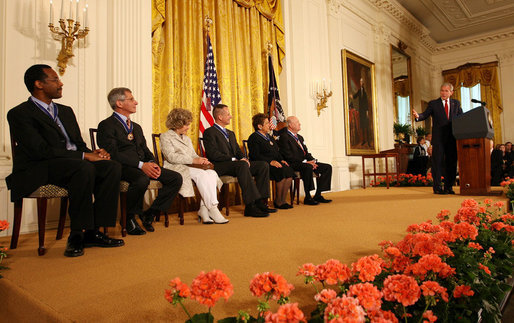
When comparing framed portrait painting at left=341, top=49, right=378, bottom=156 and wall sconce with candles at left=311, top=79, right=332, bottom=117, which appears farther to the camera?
framed portrait painting at left=341, top=49, right=378, bottom=156

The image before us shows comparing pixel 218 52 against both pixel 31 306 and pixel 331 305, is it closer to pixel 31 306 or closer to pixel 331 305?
pixel 31 306

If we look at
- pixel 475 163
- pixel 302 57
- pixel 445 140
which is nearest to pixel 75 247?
pixel 475 163

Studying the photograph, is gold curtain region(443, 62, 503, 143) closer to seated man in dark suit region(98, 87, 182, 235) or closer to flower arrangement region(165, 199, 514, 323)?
seated man in dark suit region(98, 87, 182, 235)

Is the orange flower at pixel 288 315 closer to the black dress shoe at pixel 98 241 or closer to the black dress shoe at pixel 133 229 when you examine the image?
the black dress shoe at pixel 98 241

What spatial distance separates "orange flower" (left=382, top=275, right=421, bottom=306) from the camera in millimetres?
838

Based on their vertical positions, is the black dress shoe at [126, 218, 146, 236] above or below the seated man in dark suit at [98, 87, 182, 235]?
below

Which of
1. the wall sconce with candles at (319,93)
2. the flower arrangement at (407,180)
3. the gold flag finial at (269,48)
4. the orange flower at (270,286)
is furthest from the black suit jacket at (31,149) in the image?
the flower arrangement at (407,180)

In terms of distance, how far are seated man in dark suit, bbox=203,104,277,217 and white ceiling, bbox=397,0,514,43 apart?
8.09 meters

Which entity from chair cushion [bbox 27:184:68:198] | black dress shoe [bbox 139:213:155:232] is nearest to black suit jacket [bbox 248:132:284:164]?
black dress shoe [bbox 139:213:155:232]

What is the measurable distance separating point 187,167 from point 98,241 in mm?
1221

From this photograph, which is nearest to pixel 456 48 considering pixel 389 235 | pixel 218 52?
pixel 218 52

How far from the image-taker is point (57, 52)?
3.30 m

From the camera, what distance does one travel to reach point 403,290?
2.84 feet

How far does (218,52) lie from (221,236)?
3496 millimetres
